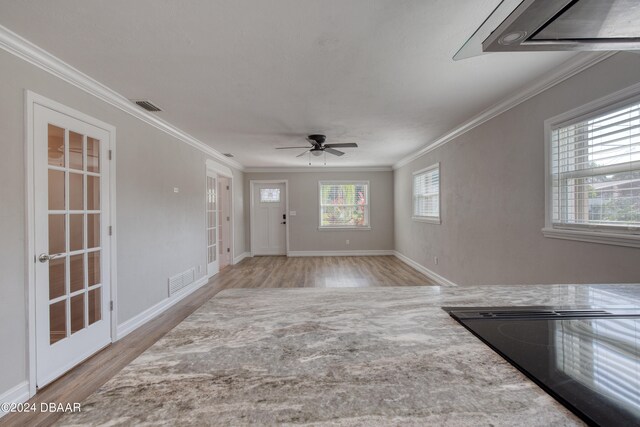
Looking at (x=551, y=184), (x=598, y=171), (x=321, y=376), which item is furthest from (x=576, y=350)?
(x=551, y=184)

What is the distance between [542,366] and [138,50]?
2.60 metres

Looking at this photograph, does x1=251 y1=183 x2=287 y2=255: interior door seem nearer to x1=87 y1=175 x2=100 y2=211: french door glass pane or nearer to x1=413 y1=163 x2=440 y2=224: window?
x1=413 y1=163 x2=440 y2=224: window

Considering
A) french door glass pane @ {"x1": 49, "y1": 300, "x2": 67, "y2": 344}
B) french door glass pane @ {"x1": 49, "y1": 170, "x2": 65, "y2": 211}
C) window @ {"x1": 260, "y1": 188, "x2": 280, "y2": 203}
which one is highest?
window @ {"x1": 260, "y1": 188, "x2": 280, "y2": 203}

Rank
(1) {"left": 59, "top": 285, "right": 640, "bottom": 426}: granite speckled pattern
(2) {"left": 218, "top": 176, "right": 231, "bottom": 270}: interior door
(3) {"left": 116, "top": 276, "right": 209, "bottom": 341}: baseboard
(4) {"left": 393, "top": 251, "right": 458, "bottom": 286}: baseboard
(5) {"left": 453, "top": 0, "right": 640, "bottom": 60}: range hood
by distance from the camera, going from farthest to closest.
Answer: (2) {"left": 218, "top": 176, "right": 231, "bottom": 270}: interior door, (4) {"left": 393, "top": 251, "right": 458, "bottom": 286}: baseboard, (3) {"left": 116, "top": 276, "right": 209, "bottom": 341}: baseboard, (5) {"left": 453, "top": 0, "right": 640, "bottom": 60}: range hood, (1) {"left": 59, "top": 285, "right": 640, "bottom": 426}: granite speckled pattern

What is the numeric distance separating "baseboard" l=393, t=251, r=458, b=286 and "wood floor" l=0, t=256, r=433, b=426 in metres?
0.13

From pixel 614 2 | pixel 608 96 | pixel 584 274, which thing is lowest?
A: pixel 584 274

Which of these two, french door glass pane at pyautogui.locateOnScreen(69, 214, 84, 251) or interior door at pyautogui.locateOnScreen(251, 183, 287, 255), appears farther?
interior door at pyautogui.locateOnScreen(251, 183, 287, 255)

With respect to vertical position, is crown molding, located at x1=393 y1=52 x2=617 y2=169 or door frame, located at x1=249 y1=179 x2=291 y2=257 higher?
crown molding, located at x1=393 y1=52 x2=617 y2=169

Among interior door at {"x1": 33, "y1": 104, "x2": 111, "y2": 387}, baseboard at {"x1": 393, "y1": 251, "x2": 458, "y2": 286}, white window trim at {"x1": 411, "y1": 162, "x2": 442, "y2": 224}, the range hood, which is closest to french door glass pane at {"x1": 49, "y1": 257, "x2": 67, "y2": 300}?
interior door at {"x1": 33, "y1": 104, "x2": 111, "y2": 387}

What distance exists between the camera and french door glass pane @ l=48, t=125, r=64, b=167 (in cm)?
216

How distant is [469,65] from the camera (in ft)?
7.40

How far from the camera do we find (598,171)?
6.82 ft

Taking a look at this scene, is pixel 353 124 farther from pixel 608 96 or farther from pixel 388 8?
pixel 608 96

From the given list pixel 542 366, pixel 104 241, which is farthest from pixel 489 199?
pixel 104 241
